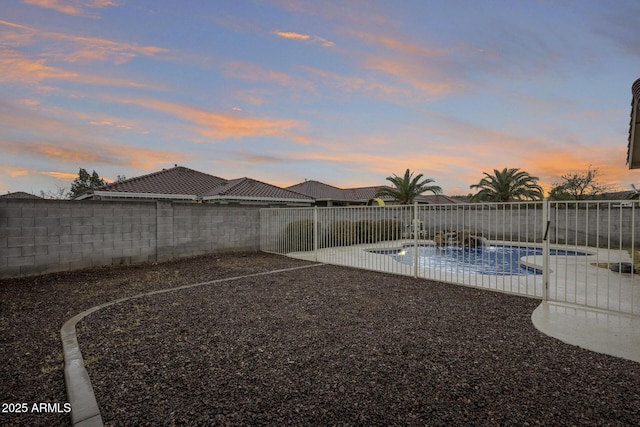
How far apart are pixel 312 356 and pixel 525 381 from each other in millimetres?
1855

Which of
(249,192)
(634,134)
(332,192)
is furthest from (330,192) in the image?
(634,134)

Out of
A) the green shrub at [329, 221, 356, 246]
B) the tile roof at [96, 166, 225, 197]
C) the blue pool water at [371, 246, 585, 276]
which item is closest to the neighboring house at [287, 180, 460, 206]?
A: the tile roof at [96, 166, 225, 197]

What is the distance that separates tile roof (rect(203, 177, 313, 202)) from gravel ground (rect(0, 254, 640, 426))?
10807mm

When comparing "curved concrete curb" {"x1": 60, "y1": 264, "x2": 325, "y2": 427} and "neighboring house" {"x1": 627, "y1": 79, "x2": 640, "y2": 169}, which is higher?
"neighboring house" {"x1": 627, "y1": 79, "x2": 640, "y2": 169}

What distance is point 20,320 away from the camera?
4078 mm

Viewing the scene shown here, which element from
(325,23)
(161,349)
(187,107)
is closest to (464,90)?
(325,23)

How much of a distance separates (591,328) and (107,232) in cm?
1027

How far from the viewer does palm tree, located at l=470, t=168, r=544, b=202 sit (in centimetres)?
1830

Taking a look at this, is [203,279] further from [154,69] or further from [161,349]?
[154,69]

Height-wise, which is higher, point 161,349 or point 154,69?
point 154,69

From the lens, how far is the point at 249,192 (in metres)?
16.7

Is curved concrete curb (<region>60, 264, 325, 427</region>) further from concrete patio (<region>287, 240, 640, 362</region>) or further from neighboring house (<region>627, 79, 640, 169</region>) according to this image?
neighboring house (<region>627, 79, 640, 169</region>)

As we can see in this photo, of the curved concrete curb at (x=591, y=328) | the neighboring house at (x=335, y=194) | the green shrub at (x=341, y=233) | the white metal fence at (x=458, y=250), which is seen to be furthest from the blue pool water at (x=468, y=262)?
the neighboring house at (x=335, y=194)

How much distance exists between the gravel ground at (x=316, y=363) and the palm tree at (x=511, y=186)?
53.0 ft
